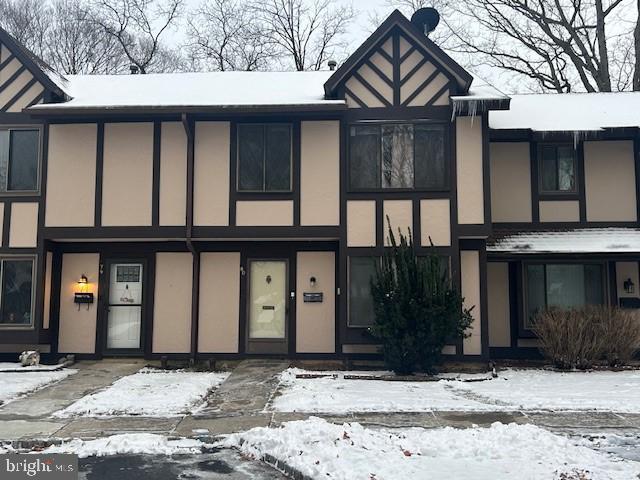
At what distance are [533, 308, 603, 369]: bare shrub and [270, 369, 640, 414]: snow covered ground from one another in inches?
14.4

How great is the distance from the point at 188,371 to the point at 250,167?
4456 mm

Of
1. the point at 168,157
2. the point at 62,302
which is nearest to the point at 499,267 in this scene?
the point at 168,157

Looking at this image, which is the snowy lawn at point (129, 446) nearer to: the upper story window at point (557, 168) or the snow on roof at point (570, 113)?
the snow on roof at point (570, 113)

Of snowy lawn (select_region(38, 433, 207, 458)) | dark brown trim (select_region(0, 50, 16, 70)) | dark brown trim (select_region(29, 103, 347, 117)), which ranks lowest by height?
snowy lawn (select_region(38, 433, 207, 458))

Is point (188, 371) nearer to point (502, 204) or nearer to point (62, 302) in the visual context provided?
point (62, 302)

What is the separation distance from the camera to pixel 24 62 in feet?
38.7

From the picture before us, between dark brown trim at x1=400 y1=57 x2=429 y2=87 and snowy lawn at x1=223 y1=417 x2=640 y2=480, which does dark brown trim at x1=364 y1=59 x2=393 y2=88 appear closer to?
dark brown trim at x1=400 y1=57 x2=429 y2=87

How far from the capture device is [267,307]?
39.7 feet

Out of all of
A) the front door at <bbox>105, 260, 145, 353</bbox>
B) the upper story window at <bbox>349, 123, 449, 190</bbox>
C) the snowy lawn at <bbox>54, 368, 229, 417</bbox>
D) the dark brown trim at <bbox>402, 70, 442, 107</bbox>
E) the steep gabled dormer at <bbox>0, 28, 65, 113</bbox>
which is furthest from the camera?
the front door at <bbox>105, 260, 145, 353</bbox>

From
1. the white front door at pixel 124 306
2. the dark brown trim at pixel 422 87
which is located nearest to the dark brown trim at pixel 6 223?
the white front door at pixel 124 306

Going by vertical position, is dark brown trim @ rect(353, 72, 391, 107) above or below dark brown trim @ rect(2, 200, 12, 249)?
above

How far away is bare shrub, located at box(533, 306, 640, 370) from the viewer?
35.7 feet

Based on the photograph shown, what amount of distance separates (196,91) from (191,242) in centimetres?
348

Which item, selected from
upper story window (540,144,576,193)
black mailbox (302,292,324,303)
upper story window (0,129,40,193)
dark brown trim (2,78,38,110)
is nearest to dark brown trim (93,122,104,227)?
upper story window (0,129,40,193)
